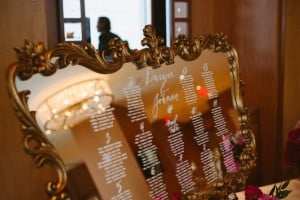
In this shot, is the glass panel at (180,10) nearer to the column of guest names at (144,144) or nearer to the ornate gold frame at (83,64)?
the ornate gold frame at (83,64)

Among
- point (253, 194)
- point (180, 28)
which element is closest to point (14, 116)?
point (253, 194)

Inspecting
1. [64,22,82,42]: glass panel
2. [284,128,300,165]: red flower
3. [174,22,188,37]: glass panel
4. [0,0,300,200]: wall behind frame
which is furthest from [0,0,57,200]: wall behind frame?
[174,22,188,37]: glass panel

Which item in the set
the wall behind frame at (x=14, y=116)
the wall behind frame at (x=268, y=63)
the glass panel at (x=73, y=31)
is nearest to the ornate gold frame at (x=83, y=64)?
the wall behind frame at (x=14, y=116)

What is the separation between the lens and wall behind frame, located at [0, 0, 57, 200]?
1.49m

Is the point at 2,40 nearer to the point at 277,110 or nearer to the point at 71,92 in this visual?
the point at 71,92

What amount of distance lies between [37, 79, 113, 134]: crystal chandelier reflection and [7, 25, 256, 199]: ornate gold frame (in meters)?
0.03

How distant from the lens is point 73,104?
0.83m

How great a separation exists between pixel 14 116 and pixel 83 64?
79 cm

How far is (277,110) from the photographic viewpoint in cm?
223

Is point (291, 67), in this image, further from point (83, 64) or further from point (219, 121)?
point (83, 64)

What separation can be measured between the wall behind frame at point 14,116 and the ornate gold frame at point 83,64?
0.70 meters

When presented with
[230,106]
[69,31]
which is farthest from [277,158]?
[69,31]

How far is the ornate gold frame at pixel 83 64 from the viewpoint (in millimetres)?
743

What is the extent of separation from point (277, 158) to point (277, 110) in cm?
30
